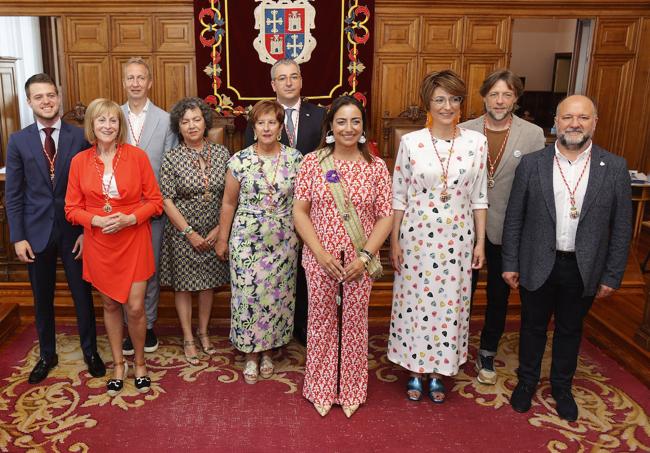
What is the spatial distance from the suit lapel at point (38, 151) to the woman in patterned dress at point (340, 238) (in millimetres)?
1318

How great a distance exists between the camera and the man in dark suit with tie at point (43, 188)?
2.90 metres

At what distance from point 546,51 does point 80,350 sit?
976cm

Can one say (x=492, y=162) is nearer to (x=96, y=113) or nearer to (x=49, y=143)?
(x=96, y=113)

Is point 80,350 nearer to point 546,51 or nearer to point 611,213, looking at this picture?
point 611,213

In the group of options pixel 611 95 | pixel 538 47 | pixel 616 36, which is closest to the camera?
pixel 616 36

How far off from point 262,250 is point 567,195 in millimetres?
Answer: 1512

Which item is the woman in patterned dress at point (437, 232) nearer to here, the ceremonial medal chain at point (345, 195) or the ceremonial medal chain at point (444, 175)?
the ceremonial medal chain at point (444, 175)

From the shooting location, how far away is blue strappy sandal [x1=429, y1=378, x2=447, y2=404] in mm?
2959

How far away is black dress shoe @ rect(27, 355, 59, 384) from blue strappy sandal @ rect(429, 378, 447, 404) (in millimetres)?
2109

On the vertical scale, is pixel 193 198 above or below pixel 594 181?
below

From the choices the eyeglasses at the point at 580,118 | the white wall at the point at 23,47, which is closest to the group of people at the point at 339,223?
the eyeglasses at the point at 580,118

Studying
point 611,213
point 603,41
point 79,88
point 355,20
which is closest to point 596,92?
point 603,41

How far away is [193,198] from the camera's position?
318cm

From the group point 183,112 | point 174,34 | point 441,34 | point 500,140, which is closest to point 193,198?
point 183,112
